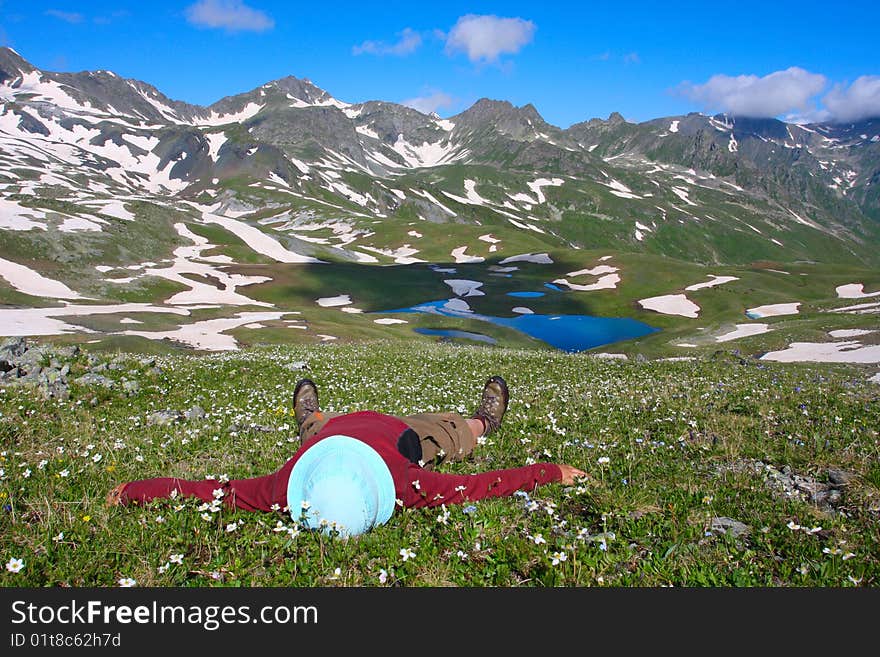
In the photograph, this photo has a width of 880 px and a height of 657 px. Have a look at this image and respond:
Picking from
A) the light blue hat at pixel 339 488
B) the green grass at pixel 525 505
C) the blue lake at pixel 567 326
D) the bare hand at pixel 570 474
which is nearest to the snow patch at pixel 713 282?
the blue lake at pixel 567 326

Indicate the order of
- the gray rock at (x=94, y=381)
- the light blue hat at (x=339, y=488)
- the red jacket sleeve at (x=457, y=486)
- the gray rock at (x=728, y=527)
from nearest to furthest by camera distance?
the gray rock at (x=728, y=527), the light blue hat at (x=339, y=488), the red jacket sleeve at (x=457, y=486), the gray rock at (x=94, y=381)

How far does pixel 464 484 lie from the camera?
283 inches

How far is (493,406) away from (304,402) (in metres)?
4.35

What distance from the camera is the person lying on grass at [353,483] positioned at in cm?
630

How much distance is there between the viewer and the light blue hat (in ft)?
20.6

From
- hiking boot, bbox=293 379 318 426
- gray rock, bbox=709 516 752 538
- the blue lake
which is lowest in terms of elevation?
the blue lake

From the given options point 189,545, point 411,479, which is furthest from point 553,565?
point 189,545

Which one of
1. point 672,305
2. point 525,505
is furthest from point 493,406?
point 672,305

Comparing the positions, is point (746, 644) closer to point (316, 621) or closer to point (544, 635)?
Answer: point (544, 635)

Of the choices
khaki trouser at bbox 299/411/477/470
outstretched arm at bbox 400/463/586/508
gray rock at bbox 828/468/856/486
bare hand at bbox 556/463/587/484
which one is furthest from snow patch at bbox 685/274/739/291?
outstretched arm at bbox 400/463/586/508

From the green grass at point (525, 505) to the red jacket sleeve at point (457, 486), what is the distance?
0.61ft

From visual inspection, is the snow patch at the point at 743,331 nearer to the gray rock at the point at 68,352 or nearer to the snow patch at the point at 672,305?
the snow patch at the point at 672,305

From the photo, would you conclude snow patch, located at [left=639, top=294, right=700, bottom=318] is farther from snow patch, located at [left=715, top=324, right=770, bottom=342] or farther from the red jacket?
the red jacket

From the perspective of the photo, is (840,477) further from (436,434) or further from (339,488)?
(339,488)
